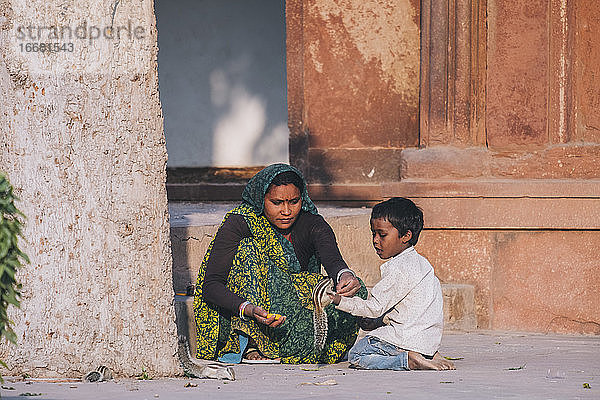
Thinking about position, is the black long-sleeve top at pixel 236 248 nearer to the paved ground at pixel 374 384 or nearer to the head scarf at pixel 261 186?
the head scarf at pixel 261 186

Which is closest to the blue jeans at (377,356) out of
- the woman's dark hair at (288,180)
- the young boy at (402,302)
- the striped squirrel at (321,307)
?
the young boy at (402,302)

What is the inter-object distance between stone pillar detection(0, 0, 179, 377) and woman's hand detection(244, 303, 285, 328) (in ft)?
2.29

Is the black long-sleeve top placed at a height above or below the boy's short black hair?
below

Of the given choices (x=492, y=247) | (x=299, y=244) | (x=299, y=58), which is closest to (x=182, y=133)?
(x=299, y=58)

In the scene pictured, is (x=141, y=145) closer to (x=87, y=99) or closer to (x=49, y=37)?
(x=87, y=99)

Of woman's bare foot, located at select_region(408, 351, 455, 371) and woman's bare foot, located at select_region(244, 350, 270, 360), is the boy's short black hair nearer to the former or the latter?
woman's bare foot, located at select_region(408, 351, 455, 371)

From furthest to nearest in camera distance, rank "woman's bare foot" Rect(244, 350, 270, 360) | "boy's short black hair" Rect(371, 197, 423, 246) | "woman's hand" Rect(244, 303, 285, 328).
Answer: "woman's bare foot" Rect(244, 350, 270, 360)
"boy's short black hair" Rect(371, 197, 423, 246)
"woman's hand" Rect(244, 303, 285, 328)

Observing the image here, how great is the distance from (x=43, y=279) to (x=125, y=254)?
0.34 metres

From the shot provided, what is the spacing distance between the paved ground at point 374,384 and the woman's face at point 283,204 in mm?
755

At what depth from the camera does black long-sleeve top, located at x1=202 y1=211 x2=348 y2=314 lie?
5355 millimetres

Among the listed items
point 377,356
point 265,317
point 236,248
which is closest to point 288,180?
point 236,248

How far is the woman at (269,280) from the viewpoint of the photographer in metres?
5.37

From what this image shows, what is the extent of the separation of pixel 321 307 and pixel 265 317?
0.32 metres

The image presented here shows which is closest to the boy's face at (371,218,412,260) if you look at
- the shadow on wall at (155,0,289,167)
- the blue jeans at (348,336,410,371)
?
the blue jeans at (348,336,410,371)
